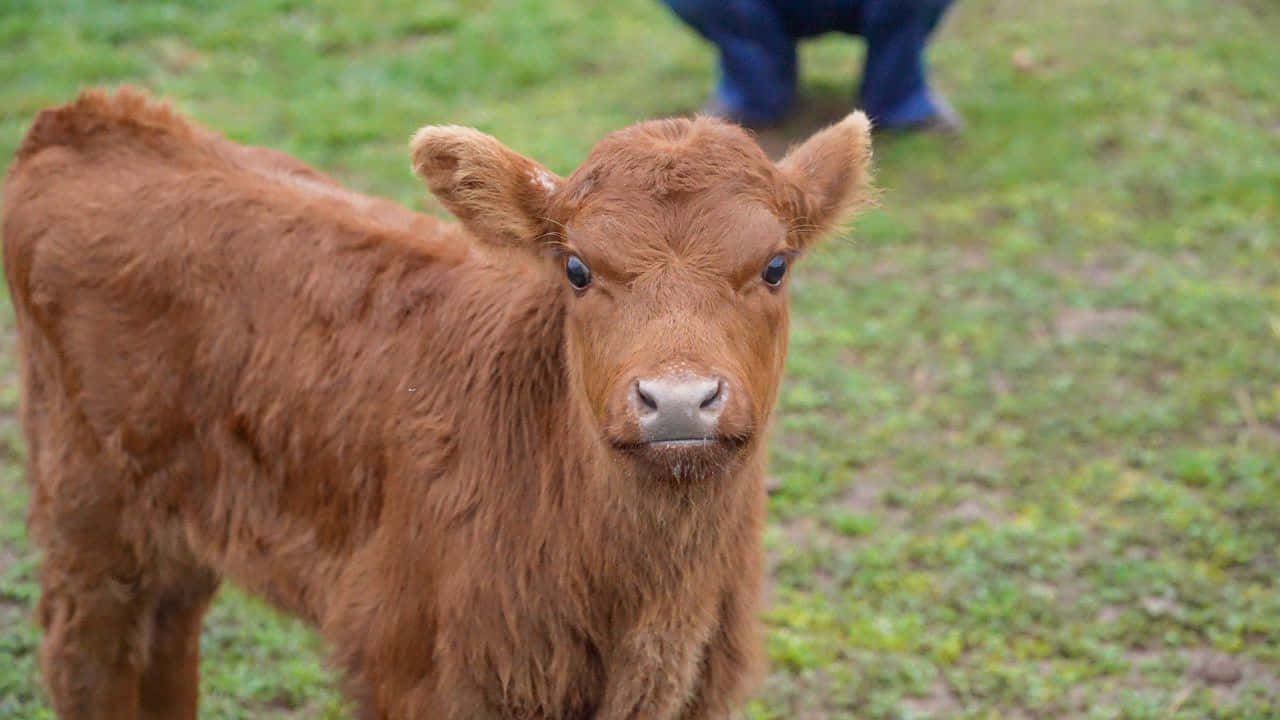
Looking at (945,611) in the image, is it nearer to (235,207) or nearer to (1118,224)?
(235,207)

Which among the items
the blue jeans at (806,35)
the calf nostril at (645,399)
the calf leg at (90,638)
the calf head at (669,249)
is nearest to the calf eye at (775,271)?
the calf head at (669,249)

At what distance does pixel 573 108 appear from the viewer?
10023 millimetres

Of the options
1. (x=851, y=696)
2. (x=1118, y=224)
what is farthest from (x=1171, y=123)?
Result: (x=851, y=696)

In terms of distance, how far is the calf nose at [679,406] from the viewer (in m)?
3.26

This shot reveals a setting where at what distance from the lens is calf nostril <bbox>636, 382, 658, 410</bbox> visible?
329 cm

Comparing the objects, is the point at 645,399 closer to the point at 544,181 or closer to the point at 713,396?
the point at 713,396

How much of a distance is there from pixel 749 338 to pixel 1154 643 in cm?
285

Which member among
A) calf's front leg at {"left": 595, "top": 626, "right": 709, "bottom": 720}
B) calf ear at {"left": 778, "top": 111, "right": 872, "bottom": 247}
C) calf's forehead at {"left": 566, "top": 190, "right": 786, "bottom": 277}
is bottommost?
calf's front leg at {"left": 595, "top": 626, "right": 709, "bottom": 720}

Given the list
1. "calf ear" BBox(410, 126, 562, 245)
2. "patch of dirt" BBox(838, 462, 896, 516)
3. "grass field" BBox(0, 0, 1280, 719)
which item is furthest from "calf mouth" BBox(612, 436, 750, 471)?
"patch of dirt" BBox(838, 462, 896, 516)

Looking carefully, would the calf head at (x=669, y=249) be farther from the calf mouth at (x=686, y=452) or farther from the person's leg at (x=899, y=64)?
the person's leg at (x=899, y=64)

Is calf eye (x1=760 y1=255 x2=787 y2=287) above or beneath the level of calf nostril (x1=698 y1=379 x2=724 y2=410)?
above

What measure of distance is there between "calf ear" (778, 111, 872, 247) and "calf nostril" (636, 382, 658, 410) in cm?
92

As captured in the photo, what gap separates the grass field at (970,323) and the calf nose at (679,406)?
236cm

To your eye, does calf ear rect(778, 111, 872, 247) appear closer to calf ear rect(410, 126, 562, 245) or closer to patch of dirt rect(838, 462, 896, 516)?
calf ear rect(410, 126, 562, 245)
